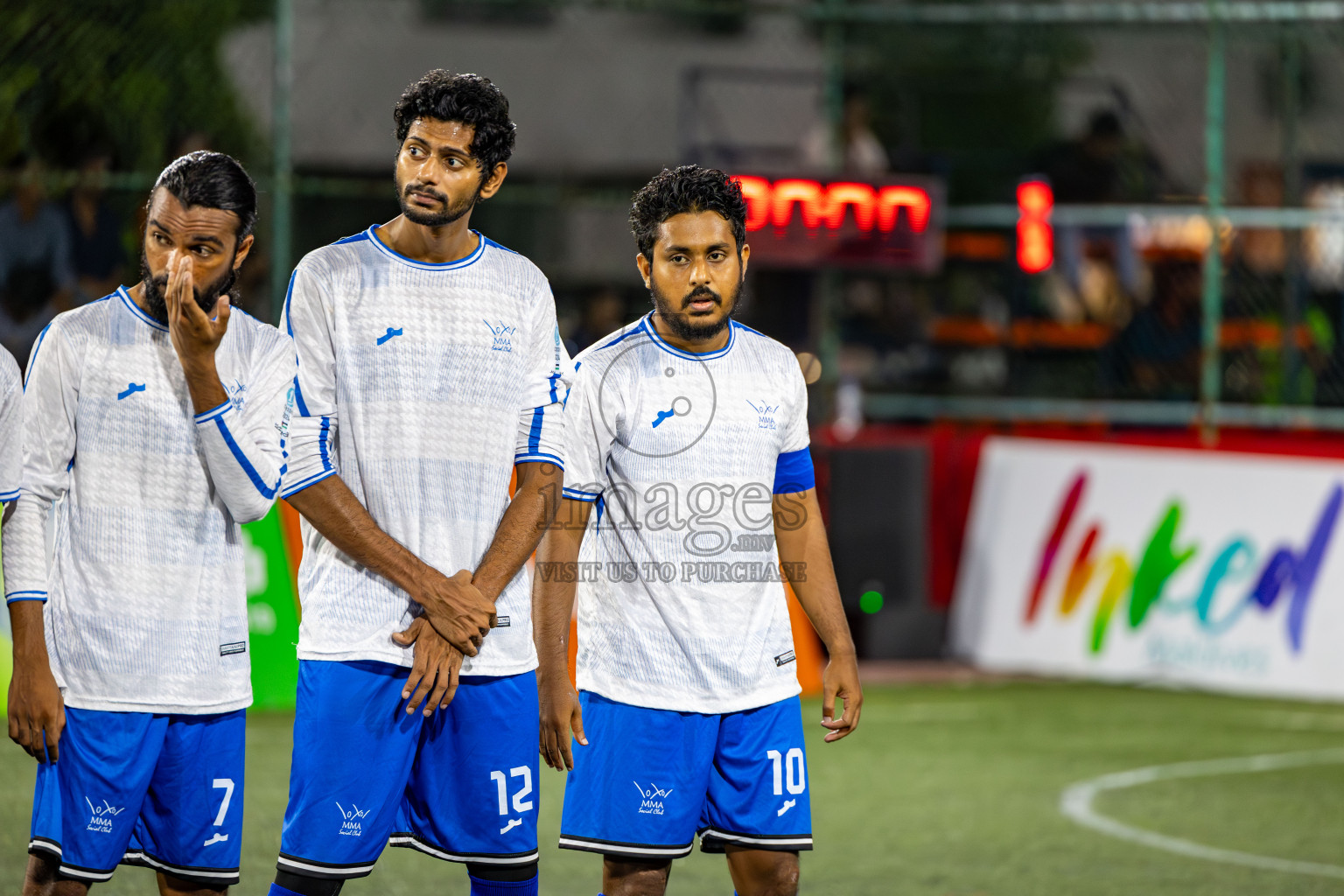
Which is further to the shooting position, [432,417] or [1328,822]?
[1328,822]

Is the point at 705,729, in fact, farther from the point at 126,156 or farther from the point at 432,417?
the point at 126,156

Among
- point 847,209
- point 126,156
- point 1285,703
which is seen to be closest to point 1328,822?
point 1285,703

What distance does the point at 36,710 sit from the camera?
13.2 feet

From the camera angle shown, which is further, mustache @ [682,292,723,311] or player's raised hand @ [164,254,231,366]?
mustache @ [682,292,723,311]

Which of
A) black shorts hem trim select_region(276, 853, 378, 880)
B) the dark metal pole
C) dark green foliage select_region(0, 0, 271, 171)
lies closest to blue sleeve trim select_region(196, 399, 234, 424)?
black shorts hem trim select_region(276, 853, 378, 880)

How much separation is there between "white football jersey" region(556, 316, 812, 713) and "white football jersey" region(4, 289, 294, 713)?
800mm

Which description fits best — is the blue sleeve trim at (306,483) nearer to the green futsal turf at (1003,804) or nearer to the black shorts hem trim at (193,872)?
the black shorts hem trim at (193,872)

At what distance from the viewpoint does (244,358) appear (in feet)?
13.9

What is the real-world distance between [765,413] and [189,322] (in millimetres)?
1418

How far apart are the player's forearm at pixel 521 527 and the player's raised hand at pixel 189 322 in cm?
75

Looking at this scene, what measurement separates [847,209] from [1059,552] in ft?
8.60

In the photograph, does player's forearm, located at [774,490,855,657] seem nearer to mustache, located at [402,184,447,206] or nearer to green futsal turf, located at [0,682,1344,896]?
mustache, located at [402,184,447,206]

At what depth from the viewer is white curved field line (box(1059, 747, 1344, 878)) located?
6.70 meters

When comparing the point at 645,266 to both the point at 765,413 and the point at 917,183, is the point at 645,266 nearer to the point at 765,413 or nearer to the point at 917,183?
the point at 765,413
